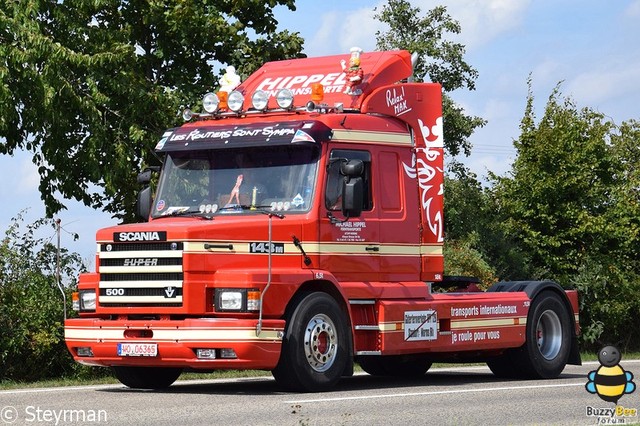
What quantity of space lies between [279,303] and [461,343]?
362 centimetres

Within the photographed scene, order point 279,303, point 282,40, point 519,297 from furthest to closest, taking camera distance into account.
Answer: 1. point 282,40
2. point 519,297
3. point 279,303

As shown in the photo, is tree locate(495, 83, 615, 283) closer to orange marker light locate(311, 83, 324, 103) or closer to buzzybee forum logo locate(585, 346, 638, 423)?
orange marker light locate(311, 83, 324, 103)

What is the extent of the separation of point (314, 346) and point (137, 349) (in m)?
1.96

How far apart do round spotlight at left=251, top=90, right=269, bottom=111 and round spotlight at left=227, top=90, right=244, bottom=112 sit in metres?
0.21

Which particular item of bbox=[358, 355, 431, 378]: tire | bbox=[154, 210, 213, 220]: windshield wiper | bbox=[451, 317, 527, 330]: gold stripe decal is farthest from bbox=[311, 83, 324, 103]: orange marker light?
bbox=[358, 355, 431, 378]: tire

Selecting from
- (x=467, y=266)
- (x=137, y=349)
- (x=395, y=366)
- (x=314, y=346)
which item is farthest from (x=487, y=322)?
(x=467, y=266)

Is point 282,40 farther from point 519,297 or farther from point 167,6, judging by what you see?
point 519,297

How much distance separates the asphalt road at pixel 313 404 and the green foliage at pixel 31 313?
2.51 m

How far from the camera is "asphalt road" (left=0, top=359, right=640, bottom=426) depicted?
479 inches

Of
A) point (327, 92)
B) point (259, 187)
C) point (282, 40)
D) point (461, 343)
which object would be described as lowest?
point (461, 343)

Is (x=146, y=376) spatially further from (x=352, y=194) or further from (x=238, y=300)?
(x=352, y=194)

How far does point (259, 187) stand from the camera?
51.8 ft

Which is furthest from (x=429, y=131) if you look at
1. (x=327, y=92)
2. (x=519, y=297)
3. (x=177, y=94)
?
(x=177, y=94)

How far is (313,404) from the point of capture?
531 inches
